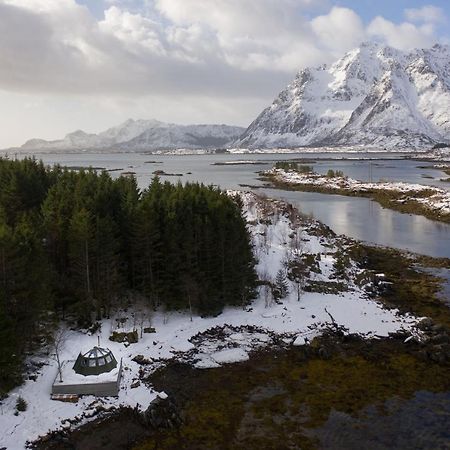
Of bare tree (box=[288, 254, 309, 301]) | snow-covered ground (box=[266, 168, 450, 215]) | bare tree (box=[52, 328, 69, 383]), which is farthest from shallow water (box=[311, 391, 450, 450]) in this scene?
snow-covered ground (box=[266, 168, 450, 215])

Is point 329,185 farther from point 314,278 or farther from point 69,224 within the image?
point 69,224

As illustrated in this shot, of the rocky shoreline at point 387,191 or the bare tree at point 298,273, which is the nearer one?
the bare tree at point 298,273

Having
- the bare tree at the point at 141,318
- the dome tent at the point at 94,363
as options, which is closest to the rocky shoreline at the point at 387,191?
the bare tree at the point at 141,318

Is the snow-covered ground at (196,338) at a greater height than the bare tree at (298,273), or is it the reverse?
the bare tree at (298,273)

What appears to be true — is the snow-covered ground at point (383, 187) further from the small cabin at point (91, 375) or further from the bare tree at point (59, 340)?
the small cabin at point (91, 375)

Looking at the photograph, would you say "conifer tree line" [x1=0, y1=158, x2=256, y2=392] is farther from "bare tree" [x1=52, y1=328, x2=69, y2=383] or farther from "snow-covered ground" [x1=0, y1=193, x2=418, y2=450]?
"snow-covered ground" [x1=0, y1=193, x2=418, y2=450]

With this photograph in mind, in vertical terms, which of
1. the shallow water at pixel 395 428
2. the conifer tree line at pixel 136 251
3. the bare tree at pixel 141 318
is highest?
the conifer tree line at pixel 136 251

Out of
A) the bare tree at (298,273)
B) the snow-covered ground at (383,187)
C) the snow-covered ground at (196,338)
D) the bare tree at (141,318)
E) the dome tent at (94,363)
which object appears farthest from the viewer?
the snow-covered ground at (383,187)

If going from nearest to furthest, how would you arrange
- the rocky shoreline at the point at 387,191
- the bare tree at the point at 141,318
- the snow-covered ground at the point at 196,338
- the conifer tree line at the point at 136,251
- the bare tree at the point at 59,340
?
the snow-covered ground at the point at 196,338, the bare tree at the point at 59,340, the bare tree at the point at 141,318, the conifer tree line at the point at 136,251, the rocky shoreline at the point at 387,191
